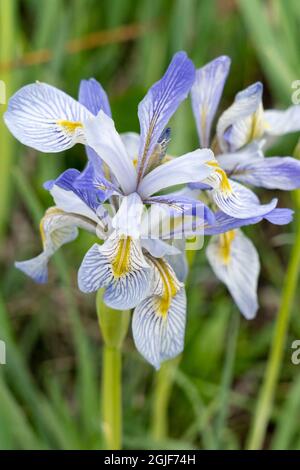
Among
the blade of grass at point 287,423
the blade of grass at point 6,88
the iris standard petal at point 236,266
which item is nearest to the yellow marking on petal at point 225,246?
the iris standard petal at point 236,266

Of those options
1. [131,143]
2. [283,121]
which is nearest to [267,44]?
[283,121]

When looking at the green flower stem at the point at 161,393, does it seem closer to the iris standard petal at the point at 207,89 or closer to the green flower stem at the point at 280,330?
the green flower stem at the point at 280,330

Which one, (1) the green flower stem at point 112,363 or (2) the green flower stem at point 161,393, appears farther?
(2) the green flower stem at point 161,393

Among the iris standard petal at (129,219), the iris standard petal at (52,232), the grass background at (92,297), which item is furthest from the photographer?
→ the grass background at (92,297)

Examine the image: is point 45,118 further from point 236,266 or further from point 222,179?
point 236,266

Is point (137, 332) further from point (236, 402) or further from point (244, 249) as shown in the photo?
point (236, 402)

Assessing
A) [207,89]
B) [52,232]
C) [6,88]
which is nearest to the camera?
[52,232]

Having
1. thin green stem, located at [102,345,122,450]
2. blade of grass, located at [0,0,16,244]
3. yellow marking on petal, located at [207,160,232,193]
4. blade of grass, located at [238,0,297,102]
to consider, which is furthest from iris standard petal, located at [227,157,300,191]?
blade of grass, located at [0,0,16,244]
